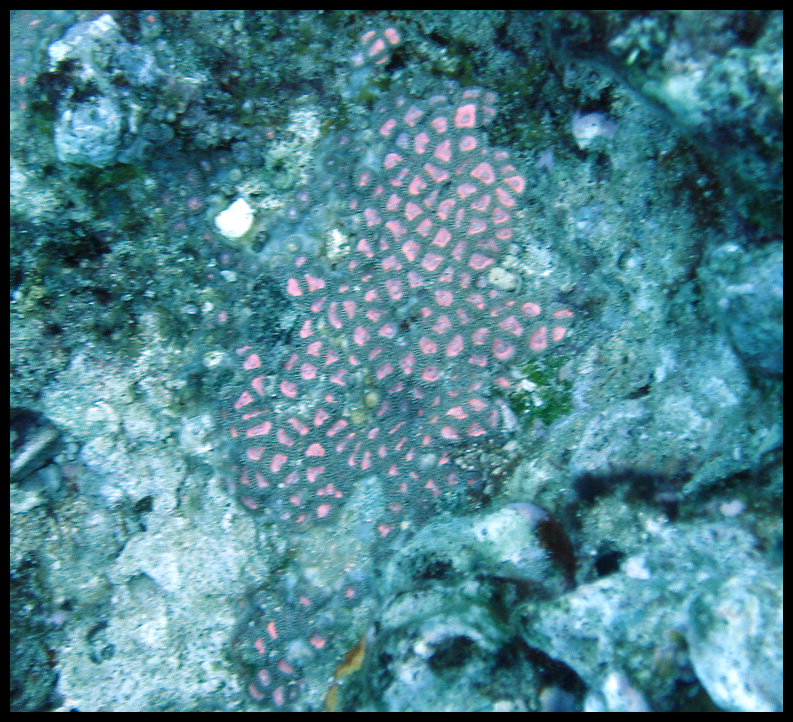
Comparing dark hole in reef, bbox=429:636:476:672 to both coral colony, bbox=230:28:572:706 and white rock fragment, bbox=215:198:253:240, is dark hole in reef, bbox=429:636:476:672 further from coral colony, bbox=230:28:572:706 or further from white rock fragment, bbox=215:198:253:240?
white rock fragment, bbox=215:198:253:240

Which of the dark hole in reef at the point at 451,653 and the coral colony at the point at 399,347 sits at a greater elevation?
the coral colony at the point at 399,347

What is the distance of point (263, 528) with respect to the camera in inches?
76.2

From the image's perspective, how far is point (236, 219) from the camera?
1.87m

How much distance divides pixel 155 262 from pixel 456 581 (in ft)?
5.57

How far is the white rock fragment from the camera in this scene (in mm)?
1868

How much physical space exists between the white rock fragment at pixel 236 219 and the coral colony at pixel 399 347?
0.81 ft

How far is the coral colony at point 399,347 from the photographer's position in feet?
5.86

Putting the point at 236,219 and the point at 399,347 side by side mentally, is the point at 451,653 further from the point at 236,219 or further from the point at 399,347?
the point at 236,219

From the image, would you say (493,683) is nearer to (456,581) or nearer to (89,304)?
(456,581)

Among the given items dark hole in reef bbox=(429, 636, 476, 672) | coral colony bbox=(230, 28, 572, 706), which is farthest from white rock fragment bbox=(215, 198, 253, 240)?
dark hole in reef bbox=(429, 636, 476, 672)

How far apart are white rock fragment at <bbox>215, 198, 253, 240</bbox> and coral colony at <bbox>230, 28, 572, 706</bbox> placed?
0.25 m

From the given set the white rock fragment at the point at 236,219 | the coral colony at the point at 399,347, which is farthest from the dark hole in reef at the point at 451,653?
the white rock fragment at the point at 236,219

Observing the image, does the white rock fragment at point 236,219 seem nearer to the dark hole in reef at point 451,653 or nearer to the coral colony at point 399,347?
the coral colony at point 399,347
